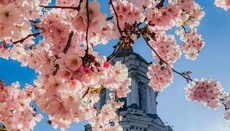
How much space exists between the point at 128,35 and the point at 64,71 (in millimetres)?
1276

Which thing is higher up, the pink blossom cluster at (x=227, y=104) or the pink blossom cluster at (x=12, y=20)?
the pink blossom cluster at (x=227, y=104)

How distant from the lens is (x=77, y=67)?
108 inches

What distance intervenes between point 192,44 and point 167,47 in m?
0.67

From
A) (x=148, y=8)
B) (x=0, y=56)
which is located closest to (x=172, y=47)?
(x=148, y=8)

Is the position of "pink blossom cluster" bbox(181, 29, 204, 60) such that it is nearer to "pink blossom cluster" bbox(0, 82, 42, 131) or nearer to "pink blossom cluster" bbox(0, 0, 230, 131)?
"pink blossom cluster" bbox(0, 0, 230, 131)

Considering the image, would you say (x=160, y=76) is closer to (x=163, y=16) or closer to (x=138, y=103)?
(x=163, y=16)

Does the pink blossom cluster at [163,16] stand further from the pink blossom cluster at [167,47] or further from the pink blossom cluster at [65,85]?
the pink blossom cluster at [167,47]

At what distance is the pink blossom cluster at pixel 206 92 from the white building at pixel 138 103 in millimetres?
15551

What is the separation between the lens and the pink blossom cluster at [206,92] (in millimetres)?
7535

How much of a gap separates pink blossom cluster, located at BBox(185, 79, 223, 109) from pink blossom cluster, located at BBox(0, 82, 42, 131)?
11.9 ft

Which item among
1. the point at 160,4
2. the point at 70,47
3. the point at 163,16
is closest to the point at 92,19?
the point at 70,47

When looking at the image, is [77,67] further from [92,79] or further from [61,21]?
[61,21]

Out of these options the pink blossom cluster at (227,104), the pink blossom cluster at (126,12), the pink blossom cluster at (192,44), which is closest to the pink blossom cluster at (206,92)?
the pink blossom cluster at (227,104)

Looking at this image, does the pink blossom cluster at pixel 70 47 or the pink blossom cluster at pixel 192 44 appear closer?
the pink blossom cluster at pixel 70 47
